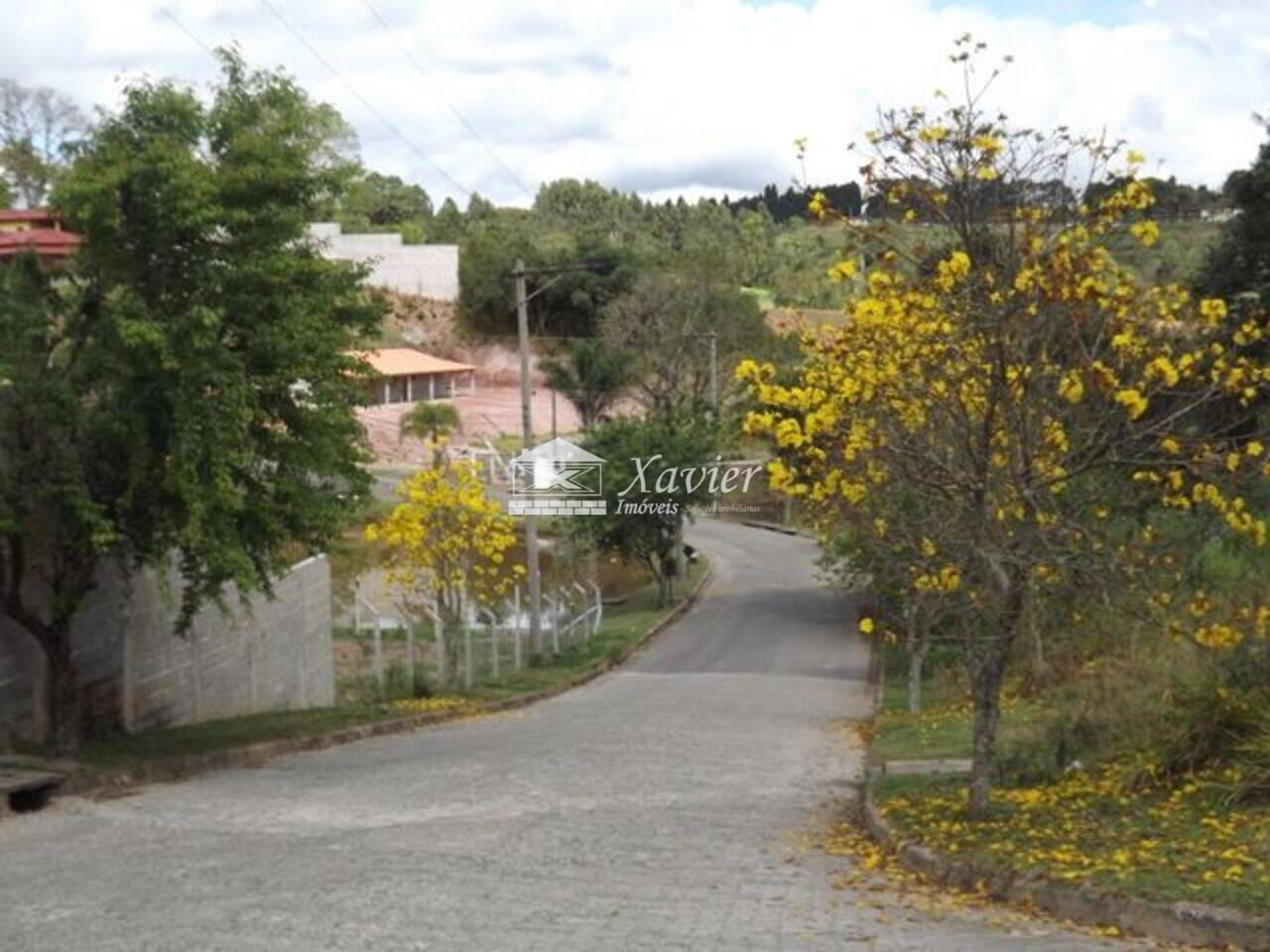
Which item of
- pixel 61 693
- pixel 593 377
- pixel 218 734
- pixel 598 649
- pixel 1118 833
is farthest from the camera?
pixel 593 377

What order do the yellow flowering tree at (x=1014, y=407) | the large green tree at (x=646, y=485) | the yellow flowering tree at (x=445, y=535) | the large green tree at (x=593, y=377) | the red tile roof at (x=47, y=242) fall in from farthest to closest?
the large green tree at (x=593, y=377)
the large green tree at (x=646, y=485)
the yellow flowering tree at (x=445, y=535)
the red tile roof at (x=47, y=242)
the yellow flowering tree at (x=1014, y=407)

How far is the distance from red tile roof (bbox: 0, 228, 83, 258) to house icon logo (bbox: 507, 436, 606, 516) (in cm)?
2418

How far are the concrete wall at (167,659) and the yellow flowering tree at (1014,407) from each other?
26.3ft

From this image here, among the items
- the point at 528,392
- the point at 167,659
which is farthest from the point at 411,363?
the point at 167,659

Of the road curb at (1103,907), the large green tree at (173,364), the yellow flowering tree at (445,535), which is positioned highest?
the large green tree at (173,364)

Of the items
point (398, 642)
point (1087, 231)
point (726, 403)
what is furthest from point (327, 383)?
point (726, 403)

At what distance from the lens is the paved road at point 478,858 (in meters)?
7.72

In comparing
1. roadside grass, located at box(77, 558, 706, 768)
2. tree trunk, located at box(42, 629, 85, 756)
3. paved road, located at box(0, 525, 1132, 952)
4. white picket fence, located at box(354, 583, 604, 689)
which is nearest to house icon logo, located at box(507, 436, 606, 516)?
white picket fence, located at box(354, 583, 604, 689)

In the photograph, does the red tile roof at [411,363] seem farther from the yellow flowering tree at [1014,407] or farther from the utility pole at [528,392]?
the yellow flowering tree at [1014,407]

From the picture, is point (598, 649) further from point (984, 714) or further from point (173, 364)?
point (984, 714)

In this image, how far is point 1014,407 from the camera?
9914mm

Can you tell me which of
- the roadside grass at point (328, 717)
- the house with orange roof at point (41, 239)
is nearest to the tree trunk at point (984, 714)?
the roadside grass at point (328, 717)

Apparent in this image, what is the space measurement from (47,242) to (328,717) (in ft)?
24.6

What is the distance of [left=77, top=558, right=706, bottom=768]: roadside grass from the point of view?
1647 centimetres
